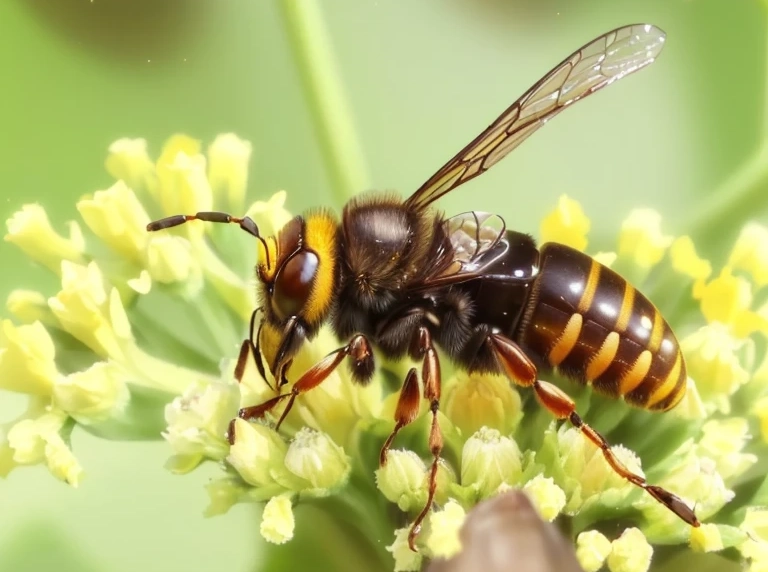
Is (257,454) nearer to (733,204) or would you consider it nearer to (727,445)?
(727,445)

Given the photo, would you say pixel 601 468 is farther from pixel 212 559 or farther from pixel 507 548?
pixel 212 559

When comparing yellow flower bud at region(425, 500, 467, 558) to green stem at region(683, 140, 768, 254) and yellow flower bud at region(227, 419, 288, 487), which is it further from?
green stem at region(683, 140, 768, 254)

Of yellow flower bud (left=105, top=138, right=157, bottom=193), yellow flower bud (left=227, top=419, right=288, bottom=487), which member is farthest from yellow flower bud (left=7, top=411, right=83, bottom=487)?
yellow flower bud (left=105, top=138, right=157, bottom=193)

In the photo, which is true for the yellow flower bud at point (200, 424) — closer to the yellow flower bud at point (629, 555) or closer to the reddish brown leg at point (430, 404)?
the reddish brown leg at point (430, 404)

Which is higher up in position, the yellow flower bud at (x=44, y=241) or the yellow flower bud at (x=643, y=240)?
the yellow flower bud at (x=44, y=241)

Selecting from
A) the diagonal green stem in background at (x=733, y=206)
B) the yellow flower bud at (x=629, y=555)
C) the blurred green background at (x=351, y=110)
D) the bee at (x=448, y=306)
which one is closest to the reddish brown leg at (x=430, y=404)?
the bee at (x=448, y=306)
